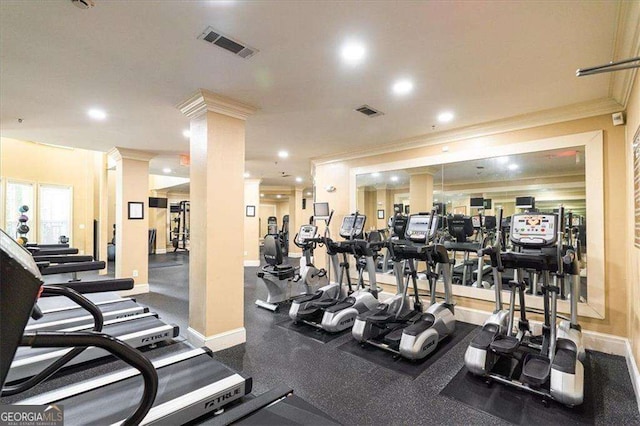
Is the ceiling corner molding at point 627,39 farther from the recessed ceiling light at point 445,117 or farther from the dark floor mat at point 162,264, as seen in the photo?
the dark floor mat at point 162,264

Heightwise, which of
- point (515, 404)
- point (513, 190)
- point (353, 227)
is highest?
point (513, 190)

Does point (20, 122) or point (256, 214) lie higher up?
point (20, 122)

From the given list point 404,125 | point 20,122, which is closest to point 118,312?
point 20,122

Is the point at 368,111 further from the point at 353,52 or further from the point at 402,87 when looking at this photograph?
the point at 353,52

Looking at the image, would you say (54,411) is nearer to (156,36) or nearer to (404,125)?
(156,36)

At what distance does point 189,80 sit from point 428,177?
364cm

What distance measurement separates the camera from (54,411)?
773 mm

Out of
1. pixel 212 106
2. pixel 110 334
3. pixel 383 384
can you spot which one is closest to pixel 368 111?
pixel 212 106

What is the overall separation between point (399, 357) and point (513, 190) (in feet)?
8.80

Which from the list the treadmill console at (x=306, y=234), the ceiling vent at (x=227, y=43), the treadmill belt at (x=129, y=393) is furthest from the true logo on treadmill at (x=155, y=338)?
the ceiling vent at (x=227, y=43)

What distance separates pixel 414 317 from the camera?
3.69 m

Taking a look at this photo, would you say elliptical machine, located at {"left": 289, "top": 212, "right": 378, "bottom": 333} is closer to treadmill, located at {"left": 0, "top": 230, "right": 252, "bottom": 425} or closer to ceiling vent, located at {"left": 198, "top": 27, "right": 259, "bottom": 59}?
treadmill, located at {"left": 0, "top": 230, "right": 252, "bottom": 425}

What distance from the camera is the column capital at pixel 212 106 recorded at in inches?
126

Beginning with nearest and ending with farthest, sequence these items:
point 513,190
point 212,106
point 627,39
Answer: point 627,39 < point 212,106 < point 513,190
